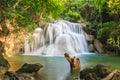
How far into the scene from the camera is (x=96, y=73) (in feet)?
41.8

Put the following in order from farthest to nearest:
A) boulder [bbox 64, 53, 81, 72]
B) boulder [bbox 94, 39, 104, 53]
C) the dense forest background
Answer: boulder [bbox 94, 39, 104, 53] < boulder [bbox 64, 53, 81, 72] < the dense forest background

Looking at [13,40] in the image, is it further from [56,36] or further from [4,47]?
[56,36]

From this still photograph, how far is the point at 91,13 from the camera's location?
1353 inches

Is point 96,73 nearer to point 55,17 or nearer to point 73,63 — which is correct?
point 73,63

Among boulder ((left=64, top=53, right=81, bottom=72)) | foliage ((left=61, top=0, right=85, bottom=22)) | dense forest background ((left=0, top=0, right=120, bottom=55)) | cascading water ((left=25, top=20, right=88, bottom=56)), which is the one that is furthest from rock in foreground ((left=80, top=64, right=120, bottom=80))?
foliage ((left=61, top=0, right=85, bottom=22))

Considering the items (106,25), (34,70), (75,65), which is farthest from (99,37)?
(34,70)

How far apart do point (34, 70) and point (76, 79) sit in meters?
2.53

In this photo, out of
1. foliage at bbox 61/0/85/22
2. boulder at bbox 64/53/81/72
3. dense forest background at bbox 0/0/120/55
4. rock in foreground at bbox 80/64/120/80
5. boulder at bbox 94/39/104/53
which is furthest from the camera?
foliage at bbox 61/0/85/22

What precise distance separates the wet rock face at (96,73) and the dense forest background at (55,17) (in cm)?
290

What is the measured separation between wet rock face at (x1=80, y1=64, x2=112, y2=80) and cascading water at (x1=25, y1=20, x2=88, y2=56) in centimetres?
1517

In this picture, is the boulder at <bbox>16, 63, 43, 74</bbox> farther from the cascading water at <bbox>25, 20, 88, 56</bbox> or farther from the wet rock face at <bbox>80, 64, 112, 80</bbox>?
the cascading water at <bbox>25, 20, 88, 56</bbox>

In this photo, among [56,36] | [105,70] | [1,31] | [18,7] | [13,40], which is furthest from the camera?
[56,36]

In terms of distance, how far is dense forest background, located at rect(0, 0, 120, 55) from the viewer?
1274 centimetres

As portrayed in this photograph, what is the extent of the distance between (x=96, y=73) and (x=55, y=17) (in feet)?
12.3
